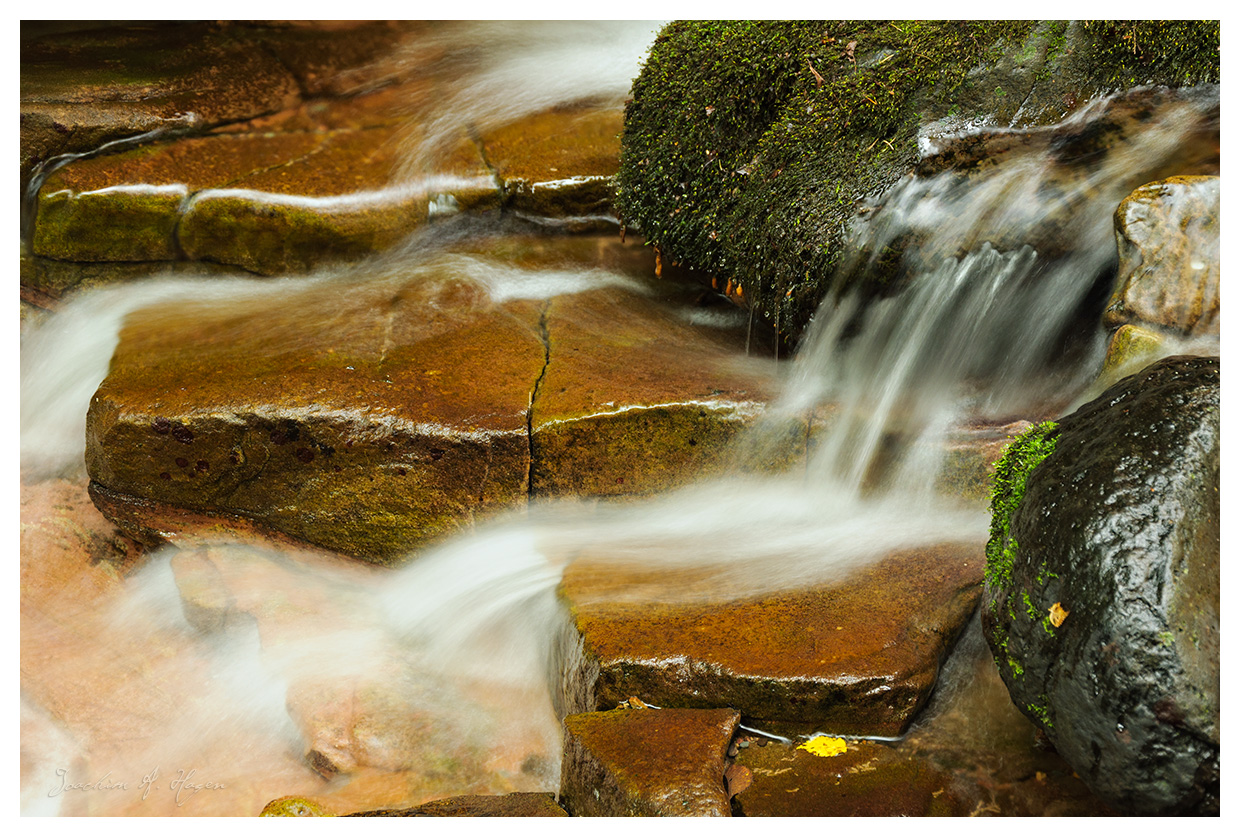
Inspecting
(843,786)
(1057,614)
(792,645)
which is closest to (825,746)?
(843,786)

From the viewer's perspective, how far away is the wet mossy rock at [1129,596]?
7.79 ft

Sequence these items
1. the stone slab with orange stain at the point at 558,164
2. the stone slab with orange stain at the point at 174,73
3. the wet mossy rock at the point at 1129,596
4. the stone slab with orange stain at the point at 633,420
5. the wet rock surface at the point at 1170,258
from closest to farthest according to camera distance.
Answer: the wet mossy rock at the point at 1129,596, the wet rock surface at the point at 1170,258, the stone slab with orange stain at the point at 633,420, the stone slab with orange stain at the point at 174,73, the stone slab with orange stain at the point at 558,164

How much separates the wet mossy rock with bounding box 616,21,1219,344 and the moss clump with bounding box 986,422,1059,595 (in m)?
1.40

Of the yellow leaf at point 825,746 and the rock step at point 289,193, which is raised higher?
the rock step at point 289,193

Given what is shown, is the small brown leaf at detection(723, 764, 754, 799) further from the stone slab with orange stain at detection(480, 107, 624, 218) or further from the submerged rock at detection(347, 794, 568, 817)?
the stone slab with orange stain at detection(480, 107, 624, 218)

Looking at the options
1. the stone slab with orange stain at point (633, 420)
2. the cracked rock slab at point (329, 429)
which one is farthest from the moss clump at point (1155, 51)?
the cracked rock slab at point (329, 429)

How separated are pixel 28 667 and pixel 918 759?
4142 millimetres

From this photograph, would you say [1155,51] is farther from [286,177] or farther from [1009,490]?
[286,177]

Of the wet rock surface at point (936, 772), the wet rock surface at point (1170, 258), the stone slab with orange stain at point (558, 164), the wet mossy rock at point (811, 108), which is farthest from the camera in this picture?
the stone slab with orange stain at point (558, 164)

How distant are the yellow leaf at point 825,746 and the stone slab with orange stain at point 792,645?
46 millimetres

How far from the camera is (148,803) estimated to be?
3652 millimetres

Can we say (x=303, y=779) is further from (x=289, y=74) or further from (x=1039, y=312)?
(x=289, y=74)

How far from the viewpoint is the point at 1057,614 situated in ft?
8.47
